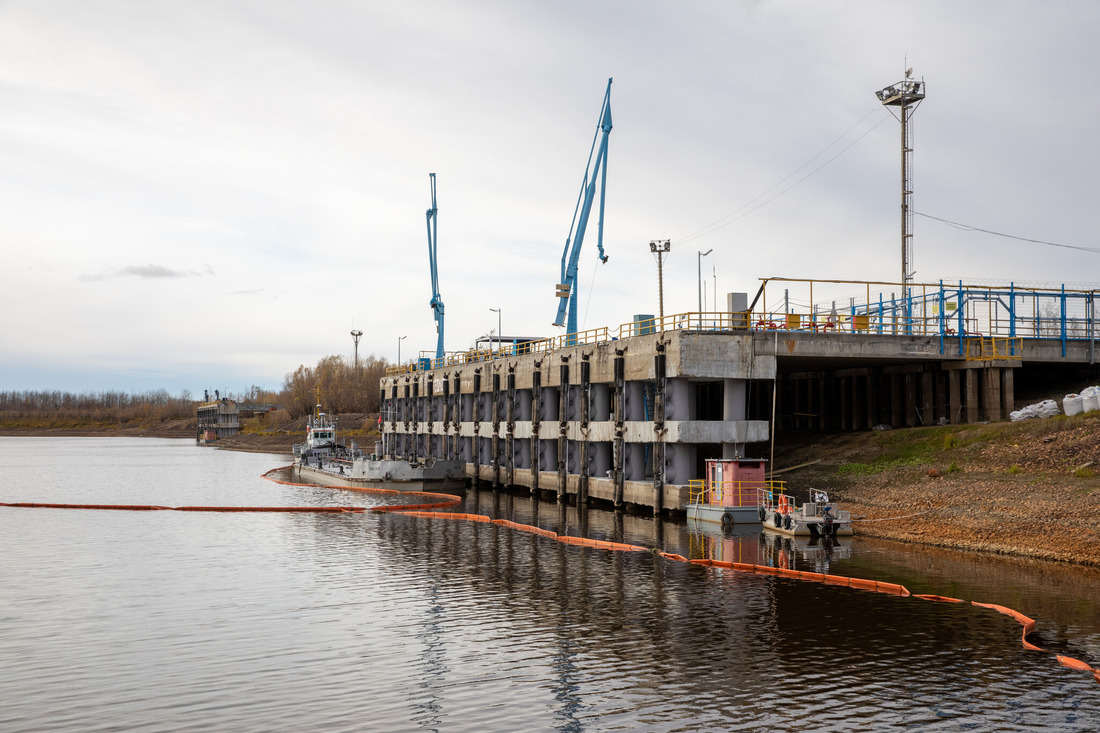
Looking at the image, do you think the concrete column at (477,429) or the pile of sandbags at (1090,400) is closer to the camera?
the pile of sandbags at (1090,400)

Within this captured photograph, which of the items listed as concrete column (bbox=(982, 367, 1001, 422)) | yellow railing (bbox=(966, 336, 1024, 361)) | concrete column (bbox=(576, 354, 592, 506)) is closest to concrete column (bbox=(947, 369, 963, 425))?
yellow railing (bbox=(966, 336, 1024, 361))

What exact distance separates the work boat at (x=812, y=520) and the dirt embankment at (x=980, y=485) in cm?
159

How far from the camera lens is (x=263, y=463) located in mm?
118125

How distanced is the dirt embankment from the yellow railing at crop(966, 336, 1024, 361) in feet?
17.9

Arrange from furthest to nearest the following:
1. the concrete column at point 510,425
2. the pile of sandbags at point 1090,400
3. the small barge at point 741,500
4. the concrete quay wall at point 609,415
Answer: the concrete column at point 510,425
the concrete quay wall at point 609,415
the pile of sandbags at point 1090,400
the small barge at point 741,500

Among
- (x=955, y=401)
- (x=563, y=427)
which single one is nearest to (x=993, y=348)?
(x=955, y=401)

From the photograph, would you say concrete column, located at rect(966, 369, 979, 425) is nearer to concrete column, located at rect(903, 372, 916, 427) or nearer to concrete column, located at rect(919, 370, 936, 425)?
concrete column, located at rect(919, 370, 936, 425)

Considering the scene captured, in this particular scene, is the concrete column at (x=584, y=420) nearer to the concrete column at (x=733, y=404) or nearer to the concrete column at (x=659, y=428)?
the concrete column at (x=659, y=428)

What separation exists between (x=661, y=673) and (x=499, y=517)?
30.2 m

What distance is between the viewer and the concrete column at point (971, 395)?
47.6 metres

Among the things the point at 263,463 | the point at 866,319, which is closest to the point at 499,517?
the point at 866,319

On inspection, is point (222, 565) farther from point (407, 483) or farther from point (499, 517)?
point (407, 483)

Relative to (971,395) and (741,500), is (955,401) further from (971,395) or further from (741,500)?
(741,500)

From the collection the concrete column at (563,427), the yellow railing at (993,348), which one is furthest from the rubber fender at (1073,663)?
the concrete column at (563,427)
